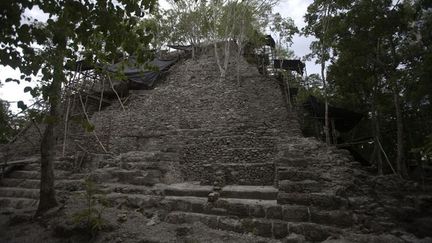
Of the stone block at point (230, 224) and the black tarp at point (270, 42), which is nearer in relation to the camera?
the stone block at point (230, 224)

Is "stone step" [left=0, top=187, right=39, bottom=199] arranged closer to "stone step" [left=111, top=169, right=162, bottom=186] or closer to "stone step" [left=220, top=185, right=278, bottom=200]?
"stone step" [left=111, top=169, right=162, bottom=186]

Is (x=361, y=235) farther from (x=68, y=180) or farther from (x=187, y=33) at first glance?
(x=187, y=33)

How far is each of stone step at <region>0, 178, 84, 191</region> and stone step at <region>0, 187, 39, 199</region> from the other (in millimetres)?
248

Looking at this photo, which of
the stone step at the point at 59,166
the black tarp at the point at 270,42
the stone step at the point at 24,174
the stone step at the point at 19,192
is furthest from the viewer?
the black tarp at the point at 270,42

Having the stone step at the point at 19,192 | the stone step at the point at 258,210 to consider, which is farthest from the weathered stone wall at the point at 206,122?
the stone step at the point at 19,192

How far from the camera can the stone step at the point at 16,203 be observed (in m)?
7.22

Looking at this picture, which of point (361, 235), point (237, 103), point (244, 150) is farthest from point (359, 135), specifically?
point (361, 235)

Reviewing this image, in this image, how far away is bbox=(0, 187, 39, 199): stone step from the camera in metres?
7.78

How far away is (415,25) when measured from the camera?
32.9 feet

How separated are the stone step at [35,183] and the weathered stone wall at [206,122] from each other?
2.58 m

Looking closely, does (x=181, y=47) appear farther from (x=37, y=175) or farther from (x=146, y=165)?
(x=146, y=165)

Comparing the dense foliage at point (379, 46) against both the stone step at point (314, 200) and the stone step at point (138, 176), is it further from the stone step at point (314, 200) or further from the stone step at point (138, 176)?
the stone step at point (138, 176)

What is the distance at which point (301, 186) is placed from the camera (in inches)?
221

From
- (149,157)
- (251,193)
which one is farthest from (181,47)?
(251,193)
